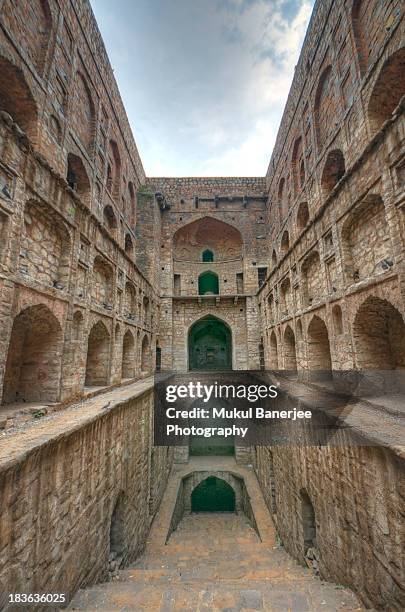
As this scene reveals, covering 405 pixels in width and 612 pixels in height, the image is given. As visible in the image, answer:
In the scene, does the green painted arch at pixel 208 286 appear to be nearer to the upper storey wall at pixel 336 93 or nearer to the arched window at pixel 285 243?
the arched window at pixel 285 243

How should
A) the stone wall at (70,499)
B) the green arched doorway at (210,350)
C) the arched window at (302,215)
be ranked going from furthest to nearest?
the green arched doorway at (210,350)
the arched window at (302,215)
the stone wall at (70,499)

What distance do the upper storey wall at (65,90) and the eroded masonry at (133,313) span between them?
5 cm

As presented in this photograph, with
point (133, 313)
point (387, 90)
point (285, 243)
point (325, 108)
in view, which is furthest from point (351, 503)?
point (285, 243)

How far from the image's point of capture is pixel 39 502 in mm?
3092

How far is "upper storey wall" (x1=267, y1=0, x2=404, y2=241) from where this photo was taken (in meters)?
6.19

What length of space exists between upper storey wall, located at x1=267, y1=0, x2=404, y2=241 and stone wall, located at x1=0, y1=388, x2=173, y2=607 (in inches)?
292

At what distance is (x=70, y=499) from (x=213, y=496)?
12173mm

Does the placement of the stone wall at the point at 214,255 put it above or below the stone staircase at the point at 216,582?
above

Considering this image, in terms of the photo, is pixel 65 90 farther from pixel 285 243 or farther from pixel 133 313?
pixel 285 243

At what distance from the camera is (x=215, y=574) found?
6152 millimetres

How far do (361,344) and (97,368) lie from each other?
6.82 metres

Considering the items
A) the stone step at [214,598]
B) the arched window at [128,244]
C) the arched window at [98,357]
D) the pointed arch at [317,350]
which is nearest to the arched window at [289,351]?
the pointed arch at [317,350]

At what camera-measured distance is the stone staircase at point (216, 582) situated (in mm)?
3496

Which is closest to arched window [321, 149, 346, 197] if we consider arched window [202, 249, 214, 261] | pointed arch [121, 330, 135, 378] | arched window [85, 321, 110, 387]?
arched window [85, 321, 110, 387]
